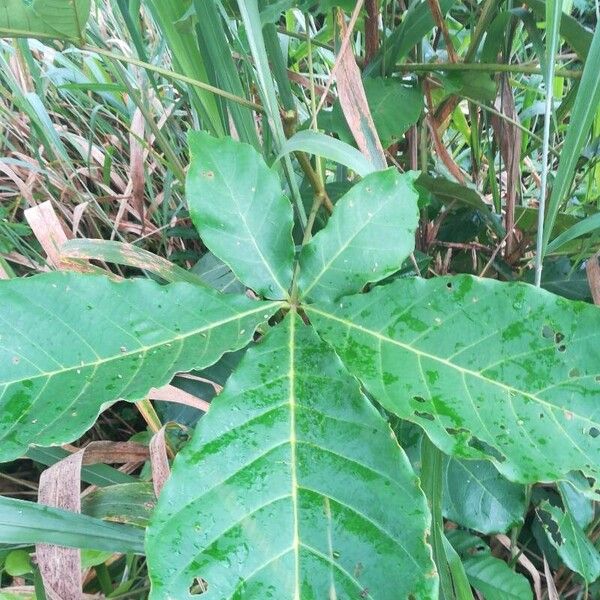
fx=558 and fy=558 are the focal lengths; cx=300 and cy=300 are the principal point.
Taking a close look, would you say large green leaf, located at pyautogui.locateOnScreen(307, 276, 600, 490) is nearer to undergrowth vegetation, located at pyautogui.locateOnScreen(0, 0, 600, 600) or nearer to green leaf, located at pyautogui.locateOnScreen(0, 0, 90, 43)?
undergrowth vegetation, located at pyautogui.locateOnScreen(0, 0, 600, 600)

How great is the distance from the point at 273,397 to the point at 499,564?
1.57 ft

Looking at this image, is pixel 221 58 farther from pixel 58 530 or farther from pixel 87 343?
pixel 58 530

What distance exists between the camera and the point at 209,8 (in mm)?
598

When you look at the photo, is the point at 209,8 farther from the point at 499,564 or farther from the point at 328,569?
the point at 499,564

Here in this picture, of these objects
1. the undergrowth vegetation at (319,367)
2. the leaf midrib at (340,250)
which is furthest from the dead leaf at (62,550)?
the leaf midrib at (340,250)

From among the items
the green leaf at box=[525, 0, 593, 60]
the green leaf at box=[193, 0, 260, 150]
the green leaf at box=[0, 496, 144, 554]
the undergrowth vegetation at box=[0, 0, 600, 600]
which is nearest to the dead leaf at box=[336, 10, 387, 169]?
the undergrowth vegetation at box=[0, 0, 600, 600]

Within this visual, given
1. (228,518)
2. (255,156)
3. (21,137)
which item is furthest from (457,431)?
(21,137)

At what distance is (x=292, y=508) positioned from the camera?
38cm

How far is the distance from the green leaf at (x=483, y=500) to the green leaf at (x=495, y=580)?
0.22 feet

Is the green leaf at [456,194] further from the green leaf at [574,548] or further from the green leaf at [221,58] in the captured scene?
the green leaf at [574,548]

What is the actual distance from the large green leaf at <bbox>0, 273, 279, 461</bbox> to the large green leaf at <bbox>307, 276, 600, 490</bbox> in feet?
0.38

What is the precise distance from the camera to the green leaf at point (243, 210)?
510 millimetres

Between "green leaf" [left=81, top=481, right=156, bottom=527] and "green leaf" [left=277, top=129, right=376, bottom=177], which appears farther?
"green leaf" [left=81, top=481, right=156, bottom=527]

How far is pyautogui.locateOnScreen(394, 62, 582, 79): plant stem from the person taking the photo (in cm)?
69
